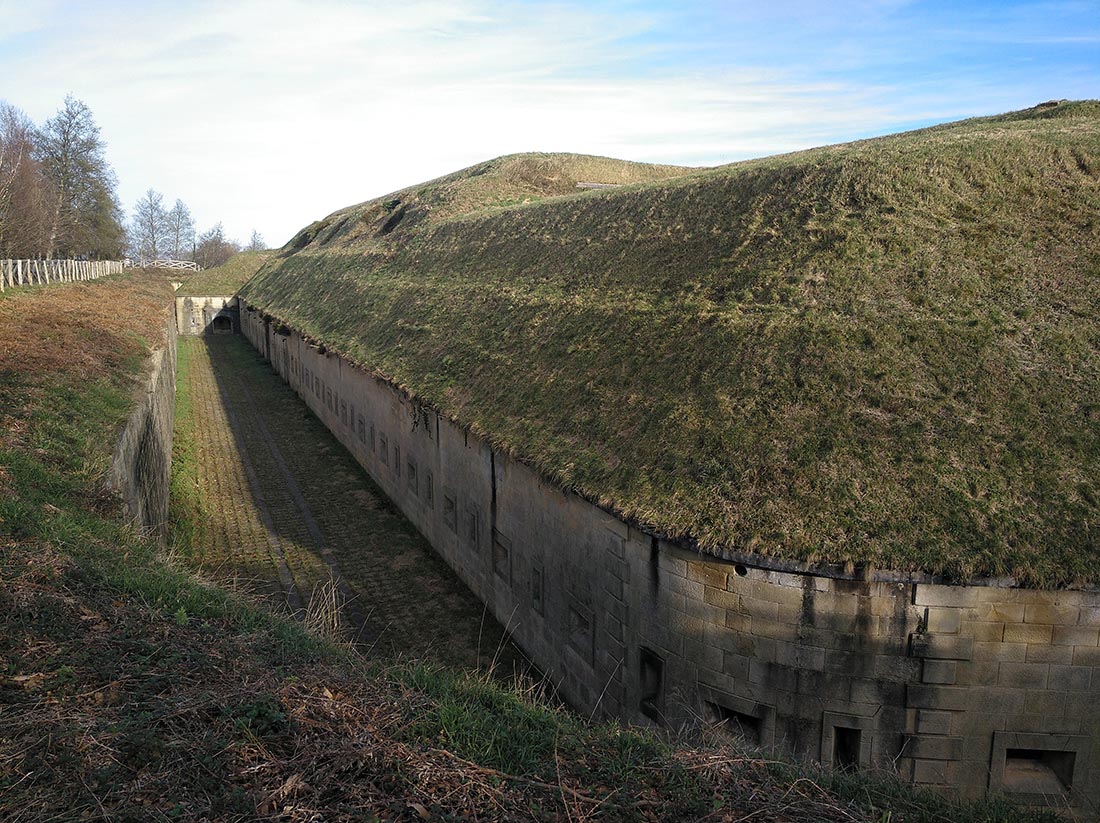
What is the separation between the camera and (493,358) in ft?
56.7

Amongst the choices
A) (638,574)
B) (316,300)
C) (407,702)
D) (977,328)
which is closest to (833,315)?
(977,328)

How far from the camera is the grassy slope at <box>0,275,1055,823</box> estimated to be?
15.3ft

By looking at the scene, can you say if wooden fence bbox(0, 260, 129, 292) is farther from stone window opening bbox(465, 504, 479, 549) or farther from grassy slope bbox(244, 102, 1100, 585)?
grassy slope bbox(244, 102, 1100, 585)

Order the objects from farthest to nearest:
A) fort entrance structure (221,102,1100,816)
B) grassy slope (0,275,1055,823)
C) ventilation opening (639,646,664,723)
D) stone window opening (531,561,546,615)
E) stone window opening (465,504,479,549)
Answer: stone window opening (465,504,479,549)
stone window opening (531,561,546,615)
ventilation opening (639,646,664,723)
fort entrance structure (221,102,1100,816)
grassy slope (0,275,1055,823)

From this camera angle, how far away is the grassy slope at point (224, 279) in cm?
6925

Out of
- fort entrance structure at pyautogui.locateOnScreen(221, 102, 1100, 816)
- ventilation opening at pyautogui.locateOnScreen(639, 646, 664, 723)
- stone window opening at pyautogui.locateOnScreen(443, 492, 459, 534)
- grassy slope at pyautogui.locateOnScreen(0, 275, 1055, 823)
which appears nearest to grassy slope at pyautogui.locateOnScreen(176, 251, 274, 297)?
fort entrance structure at pyautogui.locateOnScreen(221, 102, 1100, 816)

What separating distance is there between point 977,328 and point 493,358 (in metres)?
9.70

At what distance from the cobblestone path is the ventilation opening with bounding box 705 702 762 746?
14.5 feet

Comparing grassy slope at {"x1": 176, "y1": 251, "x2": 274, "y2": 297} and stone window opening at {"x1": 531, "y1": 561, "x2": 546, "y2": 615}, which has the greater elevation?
grassy slope at {"x1": 176, "y1": 251, "x2": 274, "y2": 297}

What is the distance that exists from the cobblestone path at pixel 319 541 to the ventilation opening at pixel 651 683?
3.26 metres

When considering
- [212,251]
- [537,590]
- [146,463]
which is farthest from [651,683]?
[212,251]

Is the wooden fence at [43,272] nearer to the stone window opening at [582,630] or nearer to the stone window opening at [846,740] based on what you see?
the stone window opening at [582,630]

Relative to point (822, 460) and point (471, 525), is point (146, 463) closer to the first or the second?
point (471, 525)

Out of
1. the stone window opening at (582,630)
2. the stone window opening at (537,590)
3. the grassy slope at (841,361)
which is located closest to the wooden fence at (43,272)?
the grassy slope at (841,361)
